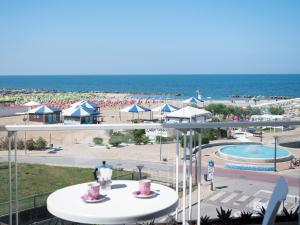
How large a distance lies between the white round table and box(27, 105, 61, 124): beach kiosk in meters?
25.3

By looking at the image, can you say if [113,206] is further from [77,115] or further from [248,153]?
[77,115]

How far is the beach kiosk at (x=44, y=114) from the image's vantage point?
88.4 feet

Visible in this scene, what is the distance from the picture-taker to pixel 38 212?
2.97 metres

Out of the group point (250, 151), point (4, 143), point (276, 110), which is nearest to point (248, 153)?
point (250, 151)

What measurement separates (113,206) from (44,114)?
1020 inches

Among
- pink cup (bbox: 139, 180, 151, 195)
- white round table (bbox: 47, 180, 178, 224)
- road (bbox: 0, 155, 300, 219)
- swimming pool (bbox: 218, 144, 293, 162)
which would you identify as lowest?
swimming pool (bbox: 218, 144, 293, 162)

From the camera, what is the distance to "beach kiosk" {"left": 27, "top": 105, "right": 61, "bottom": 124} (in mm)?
26938

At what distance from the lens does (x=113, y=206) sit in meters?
2.33

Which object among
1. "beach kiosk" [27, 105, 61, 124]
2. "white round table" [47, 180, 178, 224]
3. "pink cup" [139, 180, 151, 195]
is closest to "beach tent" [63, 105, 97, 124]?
"beach kiosk" [27, 105, 61, 124]

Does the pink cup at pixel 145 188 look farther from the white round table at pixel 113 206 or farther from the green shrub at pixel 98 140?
the green shrub at pixel 98 140

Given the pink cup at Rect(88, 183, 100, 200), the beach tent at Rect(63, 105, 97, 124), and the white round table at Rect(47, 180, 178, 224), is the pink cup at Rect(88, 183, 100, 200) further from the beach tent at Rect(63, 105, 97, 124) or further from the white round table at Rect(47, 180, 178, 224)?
the beach tent at Rect(63, 105, 97, 124)

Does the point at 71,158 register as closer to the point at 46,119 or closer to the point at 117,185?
the point at 117,185

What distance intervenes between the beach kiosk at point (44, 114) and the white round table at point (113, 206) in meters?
25.3

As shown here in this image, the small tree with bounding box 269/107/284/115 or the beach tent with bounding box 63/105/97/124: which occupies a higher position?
the small tree with bounding box 269/107/284/115
